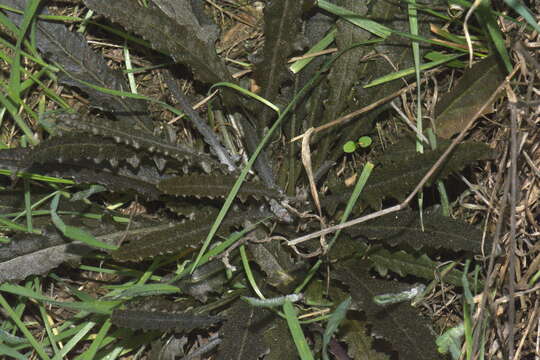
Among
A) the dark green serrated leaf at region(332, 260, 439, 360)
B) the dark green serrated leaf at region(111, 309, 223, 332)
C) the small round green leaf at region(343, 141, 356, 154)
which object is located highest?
the small round green leaf at region(343, 141, 356, 154)

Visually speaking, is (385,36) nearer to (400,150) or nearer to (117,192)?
(400,150)

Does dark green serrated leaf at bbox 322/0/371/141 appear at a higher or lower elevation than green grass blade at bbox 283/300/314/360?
higher

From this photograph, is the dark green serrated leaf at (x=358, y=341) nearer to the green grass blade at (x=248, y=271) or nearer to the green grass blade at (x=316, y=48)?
the green grass blade at (x=248, y=271)

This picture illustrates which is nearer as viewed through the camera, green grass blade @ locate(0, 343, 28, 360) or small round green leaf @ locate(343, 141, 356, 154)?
green grass blade @ locate(0, 343, 28, 360)

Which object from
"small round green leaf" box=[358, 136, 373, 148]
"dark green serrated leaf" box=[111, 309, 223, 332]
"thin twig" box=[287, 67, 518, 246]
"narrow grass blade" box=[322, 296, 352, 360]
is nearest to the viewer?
"narrow grass blade" box=[322, 296, 352, 360]

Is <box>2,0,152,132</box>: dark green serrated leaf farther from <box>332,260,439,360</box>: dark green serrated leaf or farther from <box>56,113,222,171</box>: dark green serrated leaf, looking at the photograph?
<box>332,260,439,360</box>: dark green serrated leaf

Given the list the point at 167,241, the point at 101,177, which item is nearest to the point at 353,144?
the point at 167,241

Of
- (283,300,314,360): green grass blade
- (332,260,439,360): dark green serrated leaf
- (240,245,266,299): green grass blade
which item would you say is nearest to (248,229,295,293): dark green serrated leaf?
(240,245,266,299): green grass blade

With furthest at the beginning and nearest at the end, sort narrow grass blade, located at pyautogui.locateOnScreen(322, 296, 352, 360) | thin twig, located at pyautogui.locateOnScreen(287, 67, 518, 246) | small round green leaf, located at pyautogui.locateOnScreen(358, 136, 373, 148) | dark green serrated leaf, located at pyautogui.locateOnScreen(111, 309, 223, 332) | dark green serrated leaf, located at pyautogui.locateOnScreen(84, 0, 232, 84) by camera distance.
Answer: small round green leaf, located at pyautogui.locateOnScreen(358, 136, 373, 148), dark green serrated leaf, located at pyautogui.locateOnScreen(84, 0, 232, 84), dark green serrated leaf, located at pyautogui.locateOnScreen(111, 309, 223, 332), thin twig, located at pyautogui.locateOnScreen(287, 67, 518, 246), narrow grass blade, located at pyautogui.locateOnScreen(322, 296, 352, 360)
